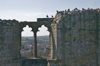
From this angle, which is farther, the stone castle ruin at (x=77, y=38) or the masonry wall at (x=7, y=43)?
the masonry wall at (x=7, y=43)

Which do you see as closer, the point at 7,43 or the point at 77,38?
the point at 77,38

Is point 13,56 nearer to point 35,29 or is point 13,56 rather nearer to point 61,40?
point 35,29

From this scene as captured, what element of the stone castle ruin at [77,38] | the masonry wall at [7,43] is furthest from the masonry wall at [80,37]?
the masonry wall at [7,43]

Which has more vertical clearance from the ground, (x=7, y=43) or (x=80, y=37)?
(x=80, y=37)

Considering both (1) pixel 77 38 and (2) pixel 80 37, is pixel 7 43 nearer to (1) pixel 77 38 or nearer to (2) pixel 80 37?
(1) pixel 77 38

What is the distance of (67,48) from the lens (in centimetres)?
1048

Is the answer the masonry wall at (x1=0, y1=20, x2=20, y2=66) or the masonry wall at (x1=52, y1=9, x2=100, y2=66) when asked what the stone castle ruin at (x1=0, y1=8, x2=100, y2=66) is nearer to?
the masonry wall at (x1=52, y1=9, x2=100, y2=66)

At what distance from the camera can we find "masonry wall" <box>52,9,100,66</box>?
10.4m

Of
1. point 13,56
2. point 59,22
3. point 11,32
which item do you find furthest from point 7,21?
point 59,22

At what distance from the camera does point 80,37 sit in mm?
10375

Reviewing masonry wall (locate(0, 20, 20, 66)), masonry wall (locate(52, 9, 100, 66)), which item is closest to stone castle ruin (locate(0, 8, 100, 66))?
masonry wall (locate(52, 9, 100, 66))

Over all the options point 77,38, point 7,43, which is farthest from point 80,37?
point 7,43

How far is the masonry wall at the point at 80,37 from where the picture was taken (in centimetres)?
1037

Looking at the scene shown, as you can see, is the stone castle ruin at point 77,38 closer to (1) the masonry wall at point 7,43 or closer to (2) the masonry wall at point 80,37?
(2) the masonry wall at point 80,37
